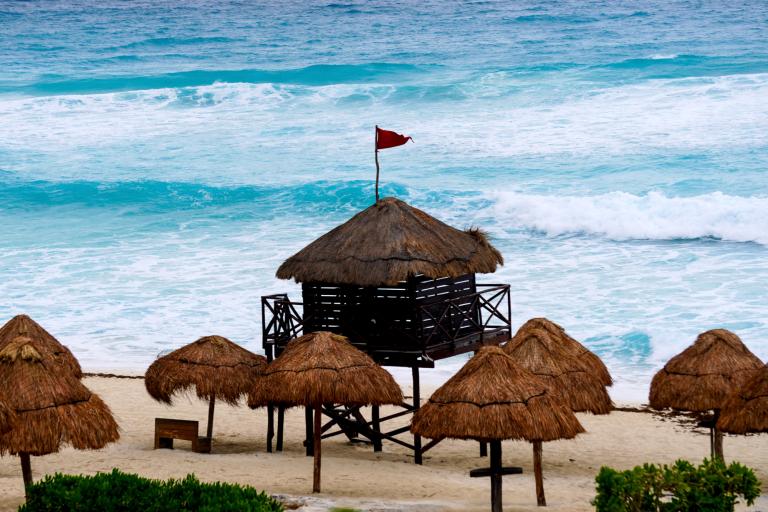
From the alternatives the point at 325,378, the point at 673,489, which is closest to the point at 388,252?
the point at 325,378

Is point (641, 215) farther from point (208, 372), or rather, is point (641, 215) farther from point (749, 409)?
point (749, 409)

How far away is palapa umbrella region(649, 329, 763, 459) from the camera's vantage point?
1606 centimetres

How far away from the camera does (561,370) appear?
16219 millimetres

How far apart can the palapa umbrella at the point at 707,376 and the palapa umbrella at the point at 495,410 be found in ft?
9.05

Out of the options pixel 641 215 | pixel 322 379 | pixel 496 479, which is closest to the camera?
pixel 496 479

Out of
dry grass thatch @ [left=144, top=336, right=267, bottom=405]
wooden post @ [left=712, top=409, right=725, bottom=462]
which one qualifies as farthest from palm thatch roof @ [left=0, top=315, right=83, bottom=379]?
wooden post @ [left=712, top=409, right=725, bottom=462]

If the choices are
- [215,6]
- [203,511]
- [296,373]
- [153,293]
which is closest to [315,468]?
[296,373]

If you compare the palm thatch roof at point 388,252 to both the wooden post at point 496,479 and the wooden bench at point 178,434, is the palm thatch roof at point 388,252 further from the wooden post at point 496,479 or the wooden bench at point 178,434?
the wooden post at point 496,479

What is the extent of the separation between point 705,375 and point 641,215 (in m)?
22.3

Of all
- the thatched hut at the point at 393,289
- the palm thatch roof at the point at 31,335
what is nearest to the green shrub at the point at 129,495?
the palm thatch roof at the point at 31,335

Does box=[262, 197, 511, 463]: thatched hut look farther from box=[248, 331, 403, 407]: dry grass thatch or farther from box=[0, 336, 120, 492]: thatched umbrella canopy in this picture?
box=[0, 336, 120, 492]: thatched umbrella canopy

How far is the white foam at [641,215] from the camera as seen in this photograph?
3591cm

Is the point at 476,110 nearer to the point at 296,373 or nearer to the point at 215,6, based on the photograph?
the point at 215,6

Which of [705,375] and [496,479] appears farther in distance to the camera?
[705,375]
